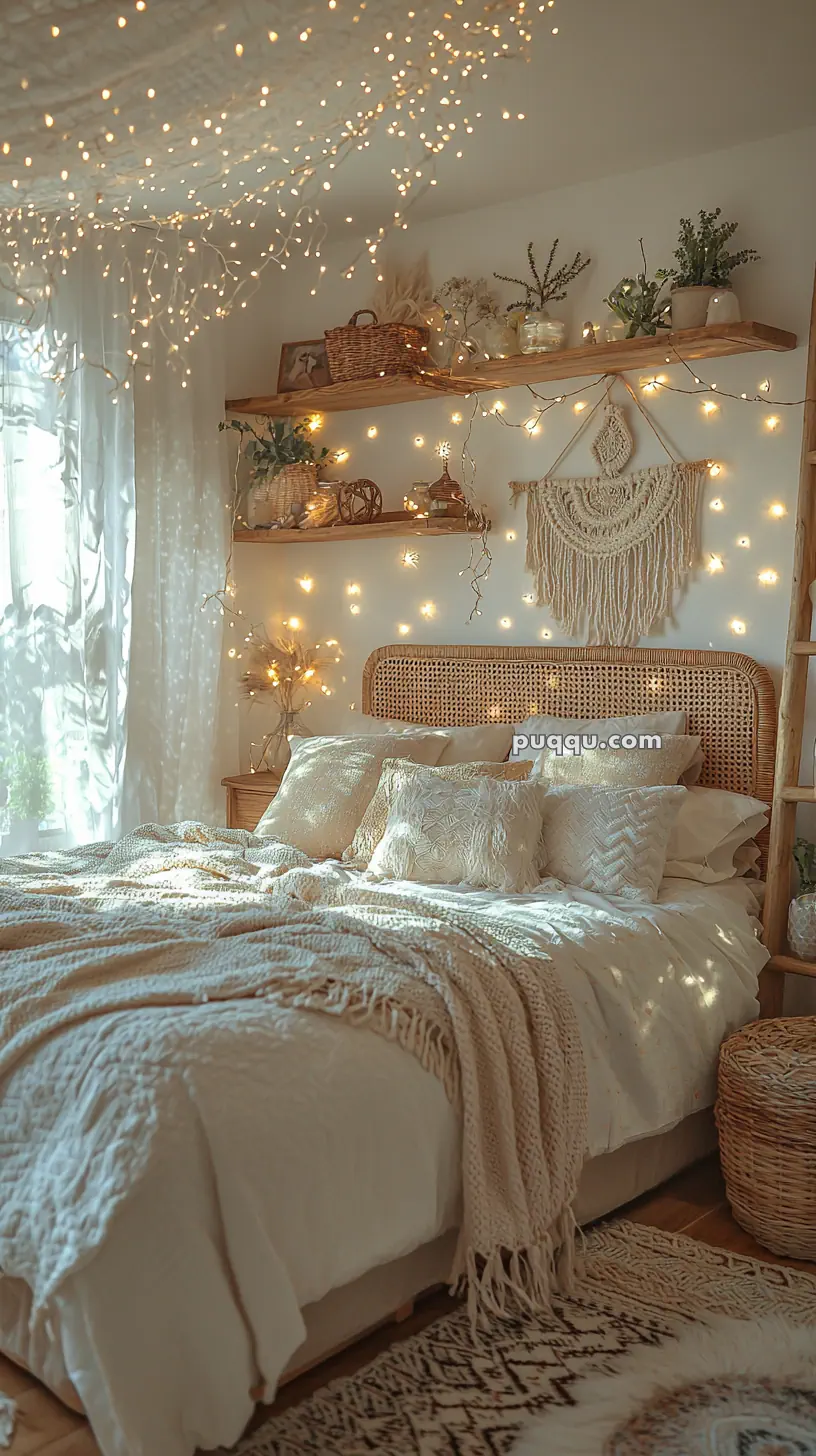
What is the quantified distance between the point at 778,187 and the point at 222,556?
2.25 meters

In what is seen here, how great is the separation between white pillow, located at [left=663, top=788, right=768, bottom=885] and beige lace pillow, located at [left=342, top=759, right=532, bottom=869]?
1.69ft

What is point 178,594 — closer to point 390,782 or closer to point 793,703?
point 390,782

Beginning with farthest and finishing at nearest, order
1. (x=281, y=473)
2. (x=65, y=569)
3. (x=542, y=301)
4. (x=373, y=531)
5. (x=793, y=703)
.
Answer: (x=281, y=473)
(x=373, y=531)
(x=65, y=569)
(x=542, y=301)
(x=793, y=703)

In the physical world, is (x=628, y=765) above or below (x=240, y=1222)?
above

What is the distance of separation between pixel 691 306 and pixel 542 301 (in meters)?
0.63

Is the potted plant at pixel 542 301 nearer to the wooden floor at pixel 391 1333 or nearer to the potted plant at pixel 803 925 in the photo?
the potted plant at pixel 803 925

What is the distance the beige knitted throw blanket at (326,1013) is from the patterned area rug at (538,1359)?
0.09 metres

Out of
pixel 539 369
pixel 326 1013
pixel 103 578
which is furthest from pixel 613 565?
pixel 326 1013

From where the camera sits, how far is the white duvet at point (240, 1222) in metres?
1.90

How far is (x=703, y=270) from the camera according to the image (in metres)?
3.71

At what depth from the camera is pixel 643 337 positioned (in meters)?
3.74

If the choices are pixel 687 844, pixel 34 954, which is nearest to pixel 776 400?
pixel 687 844

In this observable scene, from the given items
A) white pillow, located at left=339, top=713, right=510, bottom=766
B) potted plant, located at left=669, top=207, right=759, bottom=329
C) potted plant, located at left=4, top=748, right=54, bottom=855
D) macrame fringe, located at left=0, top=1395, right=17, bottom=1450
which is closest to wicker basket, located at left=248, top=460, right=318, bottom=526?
white pillow, located at left=339, top=713, right=510, bottom=766

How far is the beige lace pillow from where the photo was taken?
12.2 feet
